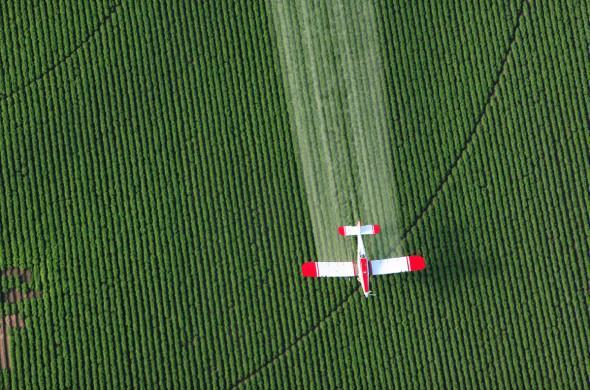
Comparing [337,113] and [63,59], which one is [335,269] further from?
[63,59]

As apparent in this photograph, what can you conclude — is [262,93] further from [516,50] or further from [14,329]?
[14,329]

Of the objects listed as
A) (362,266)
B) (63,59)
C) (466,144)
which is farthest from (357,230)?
(63,59)

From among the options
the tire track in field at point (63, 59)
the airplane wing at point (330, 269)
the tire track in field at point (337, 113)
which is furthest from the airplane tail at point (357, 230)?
the tire track in field at point (63, 59)

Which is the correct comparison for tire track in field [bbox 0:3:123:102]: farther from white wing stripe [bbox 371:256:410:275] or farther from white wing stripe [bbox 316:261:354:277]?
white wing stripe [bbox 371:256:410:275]

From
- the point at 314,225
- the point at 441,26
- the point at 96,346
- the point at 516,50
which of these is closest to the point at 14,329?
the point at 96,346

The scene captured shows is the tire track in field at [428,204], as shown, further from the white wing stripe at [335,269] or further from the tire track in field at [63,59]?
the tire track in field at [63,59]

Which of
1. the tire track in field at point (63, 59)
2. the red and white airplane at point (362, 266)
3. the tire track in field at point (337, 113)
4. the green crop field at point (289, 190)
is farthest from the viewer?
the tire track in field at point (63, 59)
